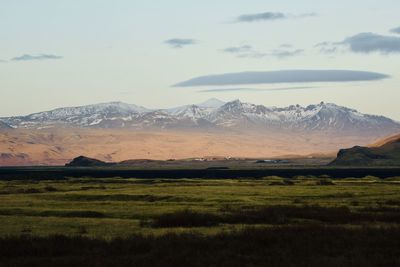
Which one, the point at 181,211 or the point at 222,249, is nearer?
the point at 222,249

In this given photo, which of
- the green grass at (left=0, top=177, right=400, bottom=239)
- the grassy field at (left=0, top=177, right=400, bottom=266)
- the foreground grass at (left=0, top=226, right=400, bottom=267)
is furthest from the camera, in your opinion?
the green grass at (left=0, top=177, right=400, bottom=239)

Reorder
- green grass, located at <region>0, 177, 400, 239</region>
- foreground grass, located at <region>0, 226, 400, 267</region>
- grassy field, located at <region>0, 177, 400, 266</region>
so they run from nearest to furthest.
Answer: foreground grass, located at <region>0, 226, 400, 267</region> < grassy field, located at <region>0, 177, 400, 266</region> < green grass, located at <region>0, 177, 400, 239</region>

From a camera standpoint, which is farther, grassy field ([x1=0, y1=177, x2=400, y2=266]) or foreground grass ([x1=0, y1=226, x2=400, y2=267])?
grassy field ([x1=0, y1=177, x2=400, y2=266])

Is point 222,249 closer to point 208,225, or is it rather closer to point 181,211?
point 208,225

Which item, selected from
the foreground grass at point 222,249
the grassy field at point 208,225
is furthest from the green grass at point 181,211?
the foreground grass at point 222,249

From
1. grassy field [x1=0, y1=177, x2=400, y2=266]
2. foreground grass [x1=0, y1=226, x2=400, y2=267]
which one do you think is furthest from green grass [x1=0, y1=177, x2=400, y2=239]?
foreground grass [x1=0, y1=226, x2=400, y2=267]

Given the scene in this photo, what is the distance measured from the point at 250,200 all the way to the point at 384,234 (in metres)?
32.2

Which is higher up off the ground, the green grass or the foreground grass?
the green grass

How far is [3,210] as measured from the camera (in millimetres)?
62219

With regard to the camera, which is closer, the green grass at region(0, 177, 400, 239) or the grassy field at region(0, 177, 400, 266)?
the grassy field at region(0, 177, 400, 266)

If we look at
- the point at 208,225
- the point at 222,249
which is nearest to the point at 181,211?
the point at 208,225

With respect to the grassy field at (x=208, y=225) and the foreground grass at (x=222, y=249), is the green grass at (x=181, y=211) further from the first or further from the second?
the foreground grass at (x=222, y=249)

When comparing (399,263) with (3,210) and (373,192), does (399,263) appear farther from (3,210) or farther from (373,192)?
(373,192)

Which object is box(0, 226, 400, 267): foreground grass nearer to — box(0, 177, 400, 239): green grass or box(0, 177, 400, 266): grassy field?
box(0, 177, 400, 266): grassy field
